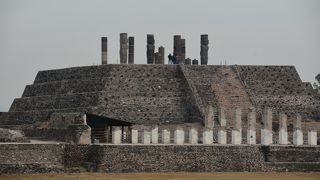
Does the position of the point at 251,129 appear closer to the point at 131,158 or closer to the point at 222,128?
the point at 222,128

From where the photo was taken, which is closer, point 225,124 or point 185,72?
point 225,124

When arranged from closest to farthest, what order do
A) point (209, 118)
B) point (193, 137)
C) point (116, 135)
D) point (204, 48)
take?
1. point (116, 135)
2. point (193, 137)
3. point (209, 118)
4. point (204, 48)

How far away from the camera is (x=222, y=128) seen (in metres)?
61.9

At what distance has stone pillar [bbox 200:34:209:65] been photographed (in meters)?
73.3

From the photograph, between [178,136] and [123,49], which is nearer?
[178,136]

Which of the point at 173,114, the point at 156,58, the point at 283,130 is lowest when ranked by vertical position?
the point at 283,130

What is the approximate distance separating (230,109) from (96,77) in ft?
28.2

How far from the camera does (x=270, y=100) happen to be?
7025cm

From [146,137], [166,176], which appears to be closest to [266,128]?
[146,137]

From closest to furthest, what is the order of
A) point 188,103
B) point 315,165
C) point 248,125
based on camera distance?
A: point 315,165 → point 248,125 → point 188,103

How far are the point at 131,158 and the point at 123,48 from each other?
1933cm

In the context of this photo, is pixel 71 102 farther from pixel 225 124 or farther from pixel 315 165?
pixel 315 165

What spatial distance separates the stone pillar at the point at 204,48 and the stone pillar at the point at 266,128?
8.87 metres

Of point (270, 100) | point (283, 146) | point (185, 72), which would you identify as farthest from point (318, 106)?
point (283, 146)
